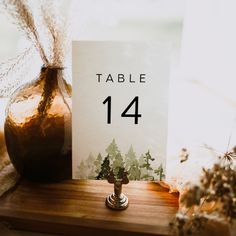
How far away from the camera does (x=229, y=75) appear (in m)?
0.85

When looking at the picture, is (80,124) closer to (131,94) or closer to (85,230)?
(131,94)

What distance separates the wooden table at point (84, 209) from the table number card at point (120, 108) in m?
0.10

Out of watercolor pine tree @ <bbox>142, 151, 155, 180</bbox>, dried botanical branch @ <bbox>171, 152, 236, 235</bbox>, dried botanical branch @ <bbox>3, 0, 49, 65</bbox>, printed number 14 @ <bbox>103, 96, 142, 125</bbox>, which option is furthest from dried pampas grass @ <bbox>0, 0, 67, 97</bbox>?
dried botanical branch @ <bbox>171, 152, 236, 235</bbox>

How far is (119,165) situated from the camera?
78cm

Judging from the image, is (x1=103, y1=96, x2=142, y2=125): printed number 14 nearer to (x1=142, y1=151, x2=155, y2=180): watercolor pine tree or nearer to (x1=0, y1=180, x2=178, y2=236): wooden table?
(x1=142, y1=151, x2=155, y2=180): watercolor pine tree

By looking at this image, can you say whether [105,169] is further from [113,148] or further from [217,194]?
[217,194]

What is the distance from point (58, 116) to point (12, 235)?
0.96 feet

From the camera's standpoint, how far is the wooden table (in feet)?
2.53

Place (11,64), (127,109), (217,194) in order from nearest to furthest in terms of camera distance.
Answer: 1. (217,194)
2. (127,109)
3. (11,64)

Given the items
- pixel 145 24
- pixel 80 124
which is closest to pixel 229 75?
pixel 145 24

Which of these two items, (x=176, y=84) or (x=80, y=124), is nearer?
(x=80, y=124)

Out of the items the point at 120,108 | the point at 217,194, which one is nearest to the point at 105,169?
the point at 120,108

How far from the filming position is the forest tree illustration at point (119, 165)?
2.54ft

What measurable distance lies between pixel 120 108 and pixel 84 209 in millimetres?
257
